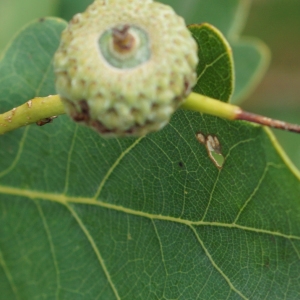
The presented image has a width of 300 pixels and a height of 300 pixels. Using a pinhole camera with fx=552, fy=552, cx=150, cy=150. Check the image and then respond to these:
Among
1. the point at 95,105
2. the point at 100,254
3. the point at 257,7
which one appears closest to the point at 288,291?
the point at 100,254

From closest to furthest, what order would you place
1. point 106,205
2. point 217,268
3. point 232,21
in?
1. point 217,268
2. point 106,205
3. point 232,21

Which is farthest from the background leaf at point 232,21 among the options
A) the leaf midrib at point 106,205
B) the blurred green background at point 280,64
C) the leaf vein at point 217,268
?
the leaf vein at point 217,268

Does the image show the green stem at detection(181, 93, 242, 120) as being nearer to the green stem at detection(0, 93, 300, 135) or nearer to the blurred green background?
the green stem at detection(0, 93, 300, 135)

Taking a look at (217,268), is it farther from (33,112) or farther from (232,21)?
(232,21)

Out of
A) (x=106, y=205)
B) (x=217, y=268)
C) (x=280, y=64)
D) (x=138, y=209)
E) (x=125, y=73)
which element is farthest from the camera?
(x=280, y=64)

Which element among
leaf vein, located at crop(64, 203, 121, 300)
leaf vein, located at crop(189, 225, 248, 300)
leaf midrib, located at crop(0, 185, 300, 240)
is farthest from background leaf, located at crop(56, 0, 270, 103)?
leaf vein, located at crop(189, 225, 248, 300)

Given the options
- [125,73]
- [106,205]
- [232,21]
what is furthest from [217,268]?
[232,21]
